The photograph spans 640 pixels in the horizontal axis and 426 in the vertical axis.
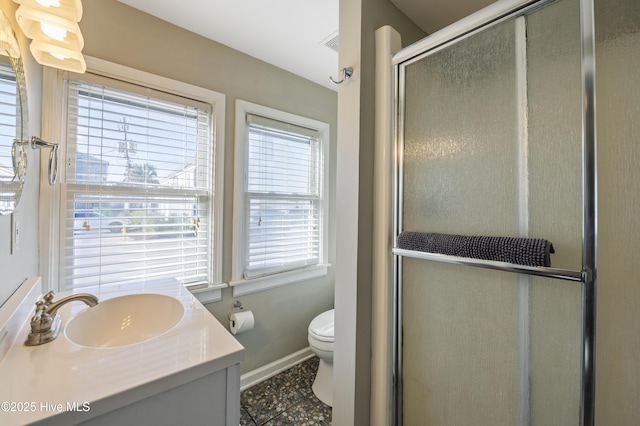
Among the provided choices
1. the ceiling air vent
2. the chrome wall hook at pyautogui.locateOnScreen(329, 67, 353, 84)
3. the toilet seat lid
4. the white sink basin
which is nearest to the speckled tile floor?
the toilet seat lid

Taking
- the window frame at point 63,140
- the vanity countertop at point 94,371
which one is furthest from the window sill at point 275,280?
the vanity countertop at point 94,371

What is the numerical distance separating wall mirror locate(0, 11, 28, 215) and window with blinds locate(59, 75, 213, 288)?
479 mm

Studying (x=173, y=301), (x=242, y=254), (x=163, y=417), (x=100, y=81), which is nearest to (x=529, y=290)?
(x=163, y=417)

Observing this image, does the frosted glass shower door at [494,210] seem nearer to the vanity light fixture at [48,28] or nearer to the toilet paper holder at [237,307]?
the toilet paper holder at [237,307]

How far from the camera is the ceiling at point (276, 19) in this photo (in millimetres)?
1424

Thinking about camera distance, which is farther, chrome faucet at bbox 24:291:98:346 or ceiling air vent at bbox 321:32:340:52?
ceiling air vent at bbox 321:32:340:52

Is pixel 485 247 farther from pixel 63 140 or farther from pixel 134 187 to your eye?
pixel 63 140

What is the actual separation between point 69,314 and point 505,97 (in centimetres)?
176

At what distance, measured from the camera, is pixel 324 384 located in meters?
1.79

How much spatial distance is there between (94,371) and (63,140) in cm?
121

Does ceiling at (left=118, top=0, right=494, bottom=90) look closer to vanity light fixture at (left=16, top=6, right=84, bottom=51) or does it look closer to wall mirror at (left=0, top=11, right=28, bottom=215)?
vanity light fixture at (left=16, top=6, right=84, bottom=51)

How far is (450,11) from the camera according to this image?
1.42 m

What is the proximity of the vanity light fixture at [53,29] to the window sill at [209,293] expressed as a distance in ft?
4.20

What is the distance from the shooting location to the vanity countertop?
22.1 inches
